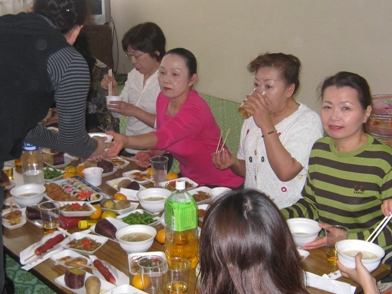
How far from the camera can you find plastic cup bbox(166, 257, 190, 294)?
1580 millimetres

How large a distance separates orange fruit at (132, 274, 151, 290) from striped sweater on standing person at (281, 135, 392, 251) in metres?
0.75

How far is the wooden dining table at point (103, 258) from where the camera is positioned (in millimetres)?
1681

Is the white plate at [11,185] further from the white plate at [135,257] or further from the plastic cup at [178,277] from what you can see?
the plastic cup at [178,277]

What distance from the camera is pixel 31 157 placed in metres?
2.68

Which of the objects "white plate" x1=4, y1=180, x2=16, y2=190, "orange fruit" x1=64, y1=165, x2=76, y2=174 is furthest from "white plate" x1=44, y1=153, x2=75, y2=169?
"white plate" x1=4, y1=180, x2=16, y2=190

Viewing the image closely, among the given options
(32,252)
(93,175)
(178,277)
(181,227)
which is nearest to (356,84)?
(181,227)

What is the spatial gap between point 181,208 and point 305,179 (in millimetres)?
909

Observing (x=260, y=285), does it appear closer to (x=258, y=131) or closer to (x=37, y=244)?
(x=37, y=244)

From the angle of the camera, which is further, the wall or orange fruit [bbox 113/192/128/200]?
the wall

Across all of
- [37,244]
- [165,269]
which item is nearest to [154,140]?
[37,244]

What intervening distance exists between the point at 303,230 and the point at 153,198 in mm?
723

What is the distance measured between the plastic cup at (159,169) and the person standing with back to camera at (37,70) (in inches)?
26.2

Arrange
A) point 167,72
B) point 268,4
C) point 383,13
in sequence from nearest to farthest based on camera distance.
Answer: point 167,72
point 383,13
point 268,4

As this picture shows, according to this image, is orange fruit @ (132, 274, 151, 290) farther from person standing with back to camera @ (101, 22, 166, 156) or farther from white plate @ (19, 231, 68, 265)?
person standing with back to camera @ (101, 22, 166, 156)
